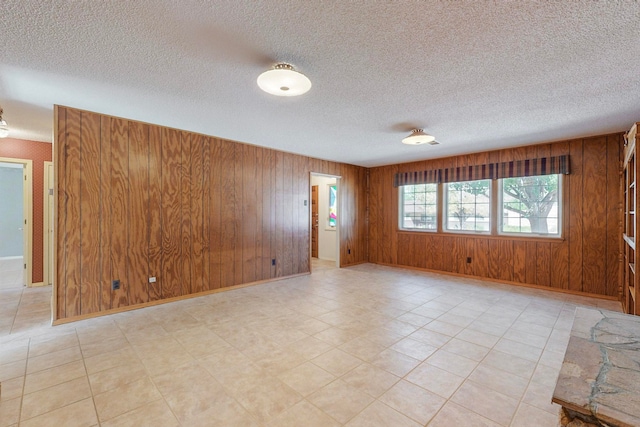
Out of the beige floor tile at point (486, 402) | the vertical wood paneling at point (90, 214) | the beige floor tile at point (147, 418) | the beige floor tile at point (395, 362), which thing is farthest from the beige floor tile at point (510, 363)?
the vertical wood paneling at point (90, 214)

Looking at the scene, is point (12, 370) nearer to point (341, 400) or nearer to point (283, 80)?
point (341, 400)

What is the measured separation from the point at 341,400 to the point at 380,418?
0.29 m

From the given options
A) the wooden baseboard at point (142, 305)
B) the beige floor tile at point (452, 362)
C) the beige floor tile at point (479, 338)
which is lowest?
the beige floor tile at point (452, 362)

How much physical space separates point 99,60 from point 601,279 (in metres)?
6.84

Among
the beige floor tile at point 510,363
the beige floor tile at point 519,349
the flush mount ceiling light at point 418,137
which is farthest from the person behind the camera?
the flush mount ceiling light at point 418,137

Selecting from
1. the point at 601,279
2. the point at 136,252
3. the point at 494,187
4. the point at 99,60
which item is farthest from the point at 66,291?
the point at 601,279

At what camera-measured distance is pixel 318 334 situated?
2965 millimetres

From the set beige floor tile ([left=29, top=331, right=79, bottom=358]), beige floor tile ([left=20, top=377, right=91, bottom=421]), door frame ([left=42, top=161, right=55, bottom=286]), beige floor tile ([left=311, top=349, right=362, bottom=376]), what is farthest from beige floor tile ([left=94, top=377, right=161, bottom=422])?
door frame ([left=42, top=161, right=55, bottom=286])

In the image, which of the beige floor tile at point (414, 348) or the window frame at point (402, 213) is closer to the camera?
the beige floor tile at point (414, 348)

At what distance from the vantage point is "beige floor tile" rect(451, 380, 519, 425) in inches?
70.6

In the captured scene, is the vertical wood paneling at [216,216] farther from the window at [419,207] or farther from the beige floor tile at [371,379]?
the window at [419,207]

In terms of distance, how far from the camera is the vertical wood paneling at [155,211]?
3.83m

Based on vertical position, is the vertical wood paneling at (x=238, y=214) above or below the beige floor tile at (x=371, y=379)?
above

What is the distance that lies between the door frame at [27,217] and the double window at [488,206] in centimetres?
730
